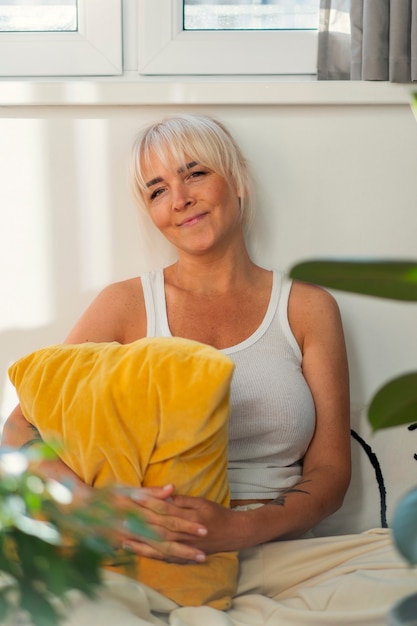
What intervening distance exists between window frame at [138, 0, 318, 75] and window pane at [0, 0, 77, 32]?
0.18 meters

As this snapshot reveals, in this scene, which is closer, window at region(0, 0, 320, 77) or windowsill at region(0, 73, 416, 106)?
windowsill at region(0, 73, 416, 106)

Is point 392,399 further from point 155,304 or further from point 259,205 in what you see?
point 259,205

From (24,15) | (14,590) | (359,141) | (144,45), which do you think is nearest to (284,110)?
(359,141)

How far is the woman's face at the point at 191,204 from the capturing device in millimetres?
1823

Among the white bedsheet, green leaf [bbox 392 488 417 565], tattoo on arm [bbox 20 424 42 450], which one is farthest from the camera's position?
tattoo on arm [bbox 20 424 42 450]

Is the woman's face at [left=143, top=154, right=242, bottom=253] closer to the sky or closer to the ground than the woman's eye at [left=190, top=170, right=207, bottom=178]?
closer to the ground

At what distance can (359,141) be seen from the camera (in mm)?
1976

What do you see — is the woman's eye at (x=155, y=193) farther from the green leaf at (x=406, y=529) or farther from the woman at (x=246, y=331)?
the green leaf at (x=406, y=529)

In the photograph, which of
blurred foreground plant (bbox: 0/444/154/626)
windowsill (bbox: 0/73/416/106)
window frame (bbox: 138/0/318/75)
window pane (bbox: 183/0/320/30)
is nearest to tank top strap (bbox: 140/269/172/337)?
windowsill (bbox: 0/73/416/106)

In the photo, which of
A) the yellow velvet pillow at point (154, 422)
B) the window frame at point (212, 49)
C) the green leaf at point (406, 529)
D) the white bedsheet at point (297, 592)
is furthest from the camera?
the window frame at point (212, 49)

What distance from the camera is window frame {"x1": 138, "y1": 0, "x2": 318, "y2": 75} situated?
7.32 ft

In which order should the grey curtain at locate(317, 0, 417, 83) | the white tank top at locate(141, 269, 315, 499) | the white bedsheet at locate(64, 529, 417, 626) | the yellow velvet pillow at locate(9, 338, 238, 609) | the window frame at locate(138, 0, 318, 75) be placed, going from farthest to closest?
the window frame at locate(138, 0, 318, 75), the grey curtain at locate(317, 0, 417, 83), the white tank top at locate(141, 269, 315, 499), the yellow velvet pillow at locate(9, 338, 238, 609), the white bedsheet at locate(64, 529, 417, 626)

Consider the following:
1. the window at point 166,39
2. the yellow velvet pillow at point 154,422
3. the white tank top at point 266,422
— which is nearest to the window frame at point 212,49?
the window at point 166,39

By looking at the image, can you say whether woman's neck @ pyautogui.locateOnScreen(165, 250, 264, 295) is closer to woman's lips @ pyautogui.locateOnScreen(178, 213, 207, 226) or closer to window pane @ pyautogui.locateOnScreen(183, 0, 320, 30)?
woman's lips @ pyautogui.locateOnScreen(178, 213, 207, 226)
